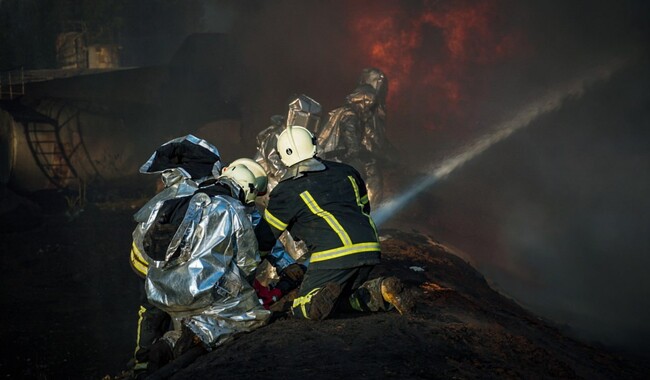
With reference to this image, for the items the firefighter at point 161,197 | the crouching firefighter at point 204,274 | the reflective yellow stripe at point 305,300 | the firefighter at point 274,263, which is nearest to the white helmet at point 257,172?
the firefighter at point 274,263

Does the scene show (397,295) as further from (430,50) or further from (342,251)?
(430,50)

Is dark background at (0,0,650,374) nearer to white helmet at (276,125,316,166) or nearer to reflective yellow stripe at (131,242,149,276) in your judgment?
white helmet at (276,125,316,166)

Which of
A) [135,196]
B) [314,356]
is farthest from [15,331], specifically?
[135,196]

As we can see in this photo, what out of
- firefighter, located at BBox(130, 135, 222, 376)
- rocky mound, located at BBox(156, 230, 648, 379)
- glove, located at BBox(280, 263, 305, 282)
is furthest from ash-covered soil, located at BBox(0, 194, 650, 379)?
firefighter, located at BBox(130, 135, 222, 376)

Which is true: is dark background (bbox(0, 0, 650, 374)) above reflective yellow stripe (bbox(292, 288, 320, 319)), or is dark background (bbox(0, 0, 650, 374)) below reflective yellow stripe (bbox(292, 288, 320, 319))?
above

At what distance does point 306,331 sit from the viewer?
15.7 ft

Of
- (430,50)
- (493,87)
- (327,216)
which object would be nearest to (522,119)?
(493,87)

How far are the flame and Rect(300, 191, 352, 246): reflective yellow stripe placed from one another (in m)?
15.4

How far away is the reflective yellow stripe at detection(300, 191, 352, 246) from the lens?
5036mm

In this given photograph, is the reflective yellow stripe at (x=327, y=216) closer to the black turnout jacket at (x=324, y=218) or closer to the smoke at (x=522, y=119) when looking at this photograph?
the black turnout jacket at (x=324, y=218)

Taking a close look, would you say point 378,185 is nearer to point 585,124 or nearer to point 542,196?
point 542,196

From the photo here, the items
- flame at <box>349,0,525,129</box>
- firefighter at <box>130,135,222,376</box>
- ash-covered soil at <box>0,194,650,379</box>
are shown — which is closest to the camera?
ash-covered soil at <box>0,194,650,379</box>

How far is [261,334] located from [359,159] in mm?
7040

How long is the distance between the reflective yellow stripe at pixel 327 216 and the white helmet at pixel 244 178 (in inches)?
19.6
